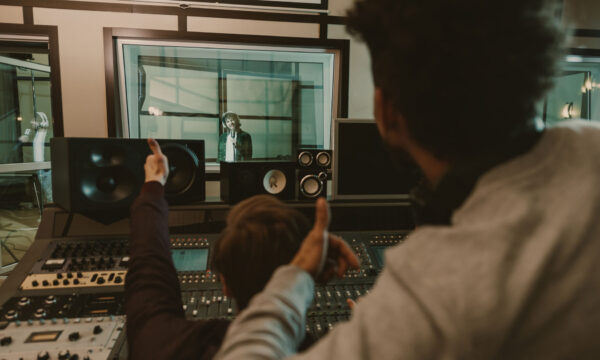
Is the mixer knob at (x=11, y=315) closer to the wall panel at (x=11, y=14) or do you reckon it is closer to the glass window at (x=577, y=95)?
the wall panel at (x=11, y=14)

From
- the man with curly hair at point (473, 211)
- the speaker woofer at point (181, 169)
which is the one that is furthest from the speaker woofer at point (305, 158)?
the man with curly hair at point (473, 211)

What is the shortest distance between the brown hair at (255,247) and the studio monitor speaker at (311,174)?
96 cm

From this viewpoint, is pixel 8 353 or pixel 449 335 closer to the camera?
pixel 449 335

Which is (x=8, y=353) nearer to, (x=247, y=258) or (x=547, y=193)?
(x=247, y=258)

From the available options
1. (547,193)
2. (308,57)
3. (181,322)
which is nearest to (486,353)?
(547,193)

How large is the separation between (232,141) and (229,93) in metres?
0.29

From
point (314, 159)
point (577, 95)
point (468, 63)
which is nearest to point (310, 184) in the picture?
point (314, 159)

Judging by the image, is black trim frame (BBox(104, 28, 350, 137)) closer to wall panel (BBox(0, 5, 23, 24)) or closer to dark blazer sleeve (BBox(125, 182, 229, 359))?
wall panel (BBox(0, 5, 23, 24))

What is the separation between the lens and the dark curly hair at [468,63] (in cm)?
41

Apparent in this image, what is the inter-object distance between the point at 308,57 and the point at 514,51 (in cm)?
190

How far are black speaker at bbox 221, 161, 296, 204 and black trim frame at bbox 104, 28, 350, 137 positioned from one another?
0.70 m

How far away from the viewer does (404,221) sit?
1.66m

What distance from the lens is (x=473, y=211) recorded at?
39 centimetres

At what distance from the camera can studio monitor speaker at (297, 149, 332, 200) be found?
5.50 ft
